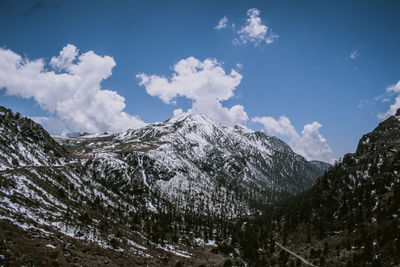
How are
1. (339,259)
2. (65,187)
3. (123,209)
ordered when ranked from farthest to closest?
(123,209), (65,187), (339,259)

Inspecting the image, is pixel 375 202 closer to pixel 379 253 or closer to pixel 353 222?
pixel 353 222

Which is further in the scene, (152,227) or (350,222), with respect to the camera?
(152,227)

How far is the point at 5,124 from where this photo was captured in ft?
438

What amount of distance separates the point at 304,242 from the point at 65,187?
156659 mm

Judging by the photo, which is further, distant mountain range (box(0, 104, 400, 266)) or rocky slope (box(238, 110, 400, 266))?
rocky slope (box(238, 110, 400, 266))

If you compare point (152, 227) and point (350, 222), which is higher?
point (350, 222)

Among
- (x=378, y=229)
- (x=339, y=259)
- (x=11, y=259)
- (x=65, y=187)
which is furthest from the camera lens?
(x=65, y=187)

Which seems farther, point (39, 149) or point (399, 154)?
point (399, 154)

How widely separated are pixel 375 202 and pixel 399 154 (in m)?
54.1

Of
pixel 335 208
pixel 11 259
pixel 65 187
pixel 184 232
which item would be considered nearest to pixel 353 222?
pixel 335 208

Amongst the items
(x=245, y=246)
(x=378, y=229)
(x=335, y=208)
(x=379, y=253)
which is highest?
(x=335, y=208)

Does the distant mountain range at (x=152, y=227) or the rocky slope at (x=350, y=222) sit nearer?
the distant mountain range at (x=152, y=227)

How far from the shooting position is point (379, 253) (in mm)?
94938

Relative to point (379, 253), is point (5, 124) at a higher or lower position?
higher
